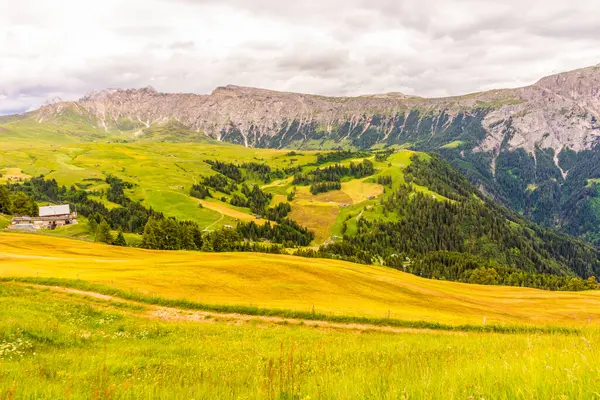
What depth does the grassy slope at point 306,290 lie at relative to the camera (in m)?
43.1

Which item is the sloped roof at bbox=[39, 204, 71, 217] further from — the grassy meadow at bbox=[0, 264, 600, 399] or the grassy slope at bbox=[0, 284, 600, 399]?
the grassy slope at bbox=[0, 284, 600, 399]

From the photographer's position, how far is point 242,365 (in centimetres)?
1220

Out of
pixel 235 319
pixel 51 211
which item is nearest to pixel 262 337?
pixel 235 319

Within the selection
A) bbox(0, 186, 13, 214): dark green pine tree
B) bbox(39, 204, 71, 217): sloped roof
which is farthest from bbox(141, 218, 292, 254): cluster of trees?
bbox(0, 186, 13, 214): dark green pine tree

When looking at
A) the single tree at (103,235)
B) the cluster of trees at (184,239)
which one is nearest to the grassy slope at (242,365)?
the cluster of trees at (184,239)

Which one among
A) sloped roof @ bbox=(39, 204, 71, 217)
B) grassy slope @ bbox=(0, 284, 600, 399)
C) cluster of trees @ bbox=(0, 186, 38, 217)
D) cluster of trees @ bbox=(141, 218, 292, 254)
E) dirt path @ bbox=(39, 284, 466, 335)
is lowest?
cluster of trees @ bbox=(141, 218, 292, 254)

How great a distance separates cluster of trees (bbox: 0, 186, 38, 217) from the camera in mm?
149125

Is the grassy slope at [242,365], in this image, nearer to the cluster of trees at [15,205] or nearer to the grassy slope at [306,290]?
the grassy slope at [306,290]

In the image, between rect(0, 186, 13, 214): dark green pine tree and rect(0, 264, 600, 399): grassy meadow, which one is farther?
rect(0, 186, 13, 214): dark green pine tree

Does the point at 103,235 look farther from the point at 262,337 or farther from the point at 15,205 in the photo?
the point at 262,337

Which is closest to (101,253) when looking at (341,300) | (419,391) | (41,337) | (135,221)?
(341,300)

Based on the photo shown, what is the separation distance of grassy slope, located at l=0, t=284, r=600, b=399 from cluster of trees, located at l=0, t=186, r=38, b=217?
15736 cm

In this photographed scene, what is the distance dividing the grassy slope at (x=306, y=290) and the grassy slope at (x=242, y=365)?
58.3 feet

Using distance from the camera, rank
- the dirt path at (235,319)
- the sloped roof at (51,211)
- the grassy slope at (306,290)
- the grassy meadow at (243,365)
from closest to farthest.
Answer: the grassy meadow at (243,365)
the dirt path at (235,319)
the grassy slope at (306,290)
the sloped roof at (51,211)
